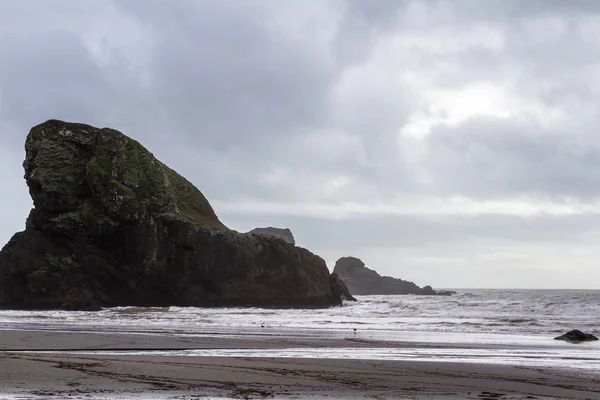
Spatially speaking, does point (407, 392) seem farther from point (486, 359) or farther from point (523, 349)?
point (523, 349)

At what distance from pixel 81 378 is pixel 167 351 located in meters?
6.55

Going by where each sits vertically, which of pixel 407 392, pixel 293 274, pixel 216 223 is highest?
pixel 216 223

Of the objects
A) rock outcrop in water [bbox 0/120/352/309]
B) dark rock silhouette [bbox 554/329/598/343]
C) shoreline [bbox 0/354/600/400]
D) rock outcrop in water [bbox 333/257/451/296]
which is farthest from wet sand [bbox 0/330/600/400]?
rock outcrop in water [bbox 333/257/451/296]

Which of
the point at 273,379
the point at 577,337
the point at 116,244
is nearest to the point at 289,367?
the point at 273,379

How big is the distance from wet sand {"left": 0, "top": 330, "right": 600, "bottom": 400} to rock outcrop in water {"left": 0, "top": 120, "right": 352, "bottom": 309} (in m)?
46.5

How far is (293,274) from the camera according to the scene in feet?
236

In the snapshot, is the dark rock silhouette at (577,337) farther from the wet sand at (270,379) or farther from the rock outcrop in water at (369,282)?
the rock outcrop in water at (369,282)

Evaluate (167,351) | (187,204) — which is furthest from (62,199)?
(167,351)

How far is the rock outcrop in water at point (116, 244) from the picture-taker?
61.3 meters

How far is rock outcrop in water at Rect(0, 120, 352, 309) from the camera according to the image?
61.3 m

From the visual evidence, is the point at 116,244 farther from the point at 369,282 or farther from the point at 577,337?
the point at 369,282

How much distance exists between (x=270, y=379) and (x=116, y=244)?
5518 centimetres

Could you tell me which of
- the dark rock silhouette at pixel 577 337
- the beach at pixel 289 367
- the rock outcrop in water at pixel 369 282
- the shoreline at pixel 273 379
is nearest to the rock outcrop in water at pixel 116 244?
the beach at pixel 289 367

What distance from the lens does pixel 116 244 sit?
64312mm
